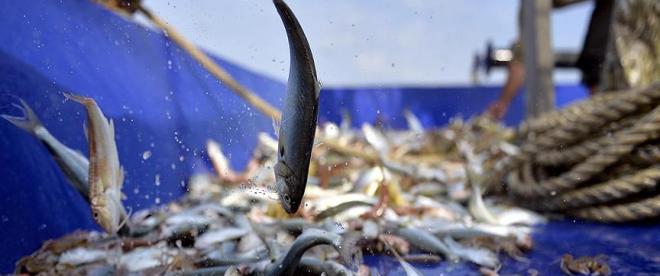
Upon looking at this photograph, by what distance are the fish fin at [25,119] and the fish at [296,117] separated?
2.07ft

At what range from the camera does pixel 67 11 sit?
3.87 feet

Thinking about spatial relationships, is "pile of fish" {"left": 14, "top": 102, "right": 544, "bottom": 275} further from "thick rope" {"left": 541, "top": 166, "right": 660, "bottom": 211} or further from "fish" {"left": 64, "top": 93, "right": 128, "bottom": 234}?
"thick rope" {"left": 541, "top": 166, "right": 660, "bottom": 211}

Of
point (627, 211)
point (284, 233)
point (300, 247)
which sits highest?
point (300, 247)

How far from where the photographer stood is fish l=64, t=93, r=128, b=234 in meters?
1.01

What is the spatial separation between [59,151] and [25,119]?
0.32 ft

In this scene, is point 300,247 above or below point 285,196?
below

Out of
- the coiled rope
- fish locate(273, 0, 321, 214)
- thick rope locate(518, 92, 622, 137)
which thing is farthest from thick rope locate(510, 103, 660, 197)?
fish locate(273, 0, 321, 214)

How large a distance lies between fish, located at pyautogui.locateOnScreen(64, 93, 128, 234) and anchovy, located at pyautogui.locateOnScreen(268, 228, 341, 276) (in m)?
0.37

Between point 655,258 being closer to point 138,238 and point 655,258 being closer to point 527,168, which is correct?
point 527,168

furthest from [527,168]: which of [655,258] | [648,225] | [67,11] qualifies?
[67,11]

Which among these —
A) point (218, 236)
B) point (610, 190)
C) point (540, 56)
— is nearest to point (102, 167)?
point (218, 236)

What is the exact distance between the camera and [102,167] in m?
1.05

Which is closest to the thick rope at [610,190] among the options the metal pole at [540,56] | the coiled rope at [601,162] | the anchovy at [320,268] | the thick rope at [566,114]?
the coiled rope at [601,162]

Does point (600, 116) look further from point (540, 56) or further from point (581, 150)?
point (540, 56)
